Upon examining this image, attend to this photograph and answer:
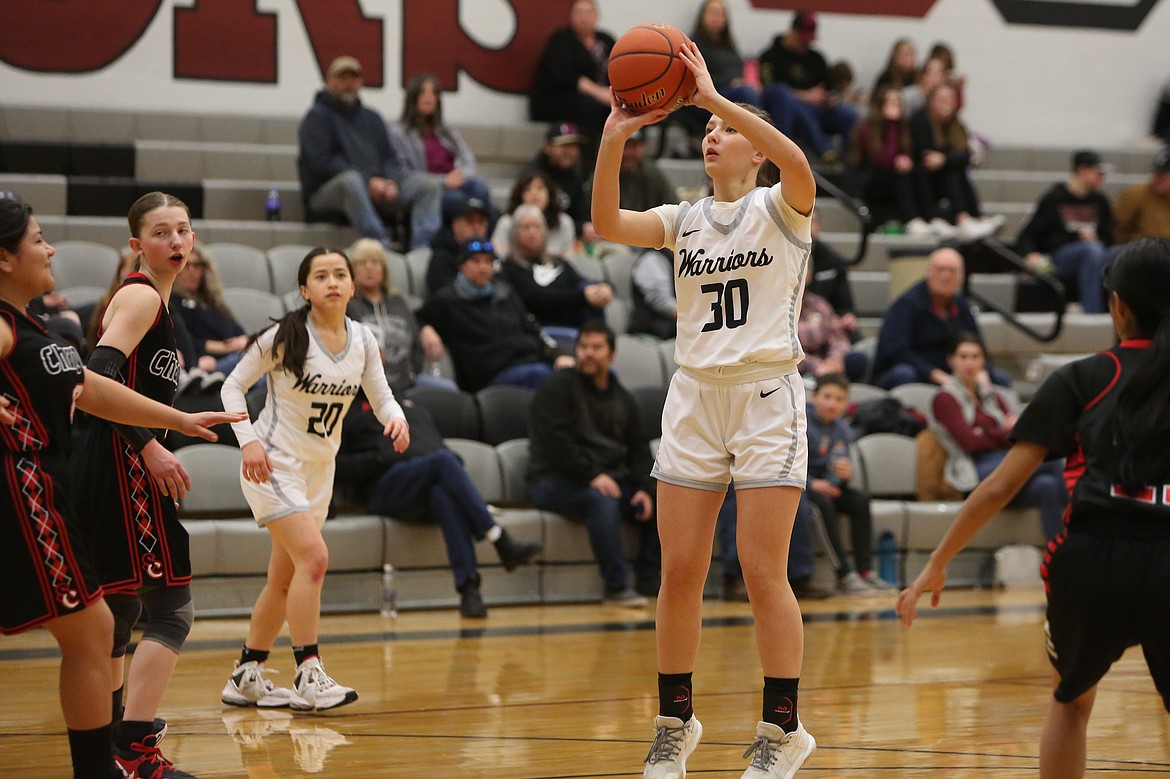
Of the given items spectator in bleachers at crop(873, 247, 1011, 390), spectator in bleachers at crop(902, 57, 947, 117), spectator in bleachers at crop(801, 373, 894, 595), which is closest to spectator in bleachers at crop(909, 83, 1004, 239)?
spectator in bleachers at crop(902, 57, 947, 117)

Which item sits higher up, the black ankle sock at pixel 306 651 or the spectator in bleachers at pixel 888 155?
the spectator in bleachers at pixel 888 155

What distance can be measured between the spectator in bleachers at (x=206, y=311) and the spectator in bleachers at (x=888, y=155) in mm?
6126

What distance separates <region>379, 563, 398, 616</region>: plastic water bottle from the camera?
6898 millimetres

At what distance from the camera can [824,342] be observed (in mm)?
9000

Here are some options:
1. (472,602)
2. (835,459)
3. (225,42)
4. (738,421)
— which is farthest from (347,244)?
(738,421)

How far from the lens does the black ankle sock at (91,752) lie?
3.14 m

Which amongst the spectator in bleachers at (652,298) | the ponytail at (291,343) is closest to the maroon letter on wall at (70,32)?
the spectator in bleachers at (652,298)

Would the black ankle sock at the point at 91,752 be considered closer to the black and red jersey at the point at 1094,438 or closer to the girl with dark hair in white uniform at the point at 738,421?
the girl with dark hair in white uniform at the point at 738,421

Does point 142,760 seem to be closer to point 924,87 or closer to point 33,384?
point 33,384

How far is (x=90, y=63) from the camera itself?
418 inches

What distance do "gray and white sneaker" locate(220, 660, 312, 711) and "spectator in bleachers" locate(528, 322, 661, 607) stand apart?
273 cm

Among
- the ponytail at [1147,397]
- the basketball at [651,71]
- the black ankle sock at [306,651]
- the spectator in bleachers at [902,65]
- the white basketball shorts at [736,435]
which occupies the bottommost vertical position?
the black ankle sock at [306,651]

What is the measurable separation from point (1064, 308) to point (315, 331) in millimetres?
7131

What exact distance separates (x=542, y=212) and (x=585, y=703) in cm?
483
